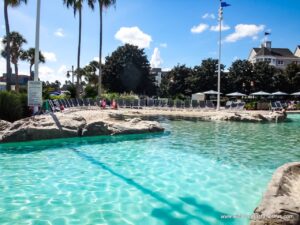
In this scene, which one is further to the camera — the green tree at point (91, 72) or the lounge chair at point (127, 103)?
the green tree at point (91, 72)

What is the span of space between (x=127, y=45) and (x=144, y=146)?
45682mm

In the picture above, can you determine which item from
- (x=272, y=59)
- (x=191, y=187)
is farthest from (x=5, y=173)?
(x=272, y=59)

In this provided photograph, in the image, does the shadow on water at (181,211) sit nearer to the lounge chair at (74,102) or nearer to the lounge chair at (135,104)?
the lounge chair at (74,102)

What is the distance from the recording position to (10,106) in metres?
16.5

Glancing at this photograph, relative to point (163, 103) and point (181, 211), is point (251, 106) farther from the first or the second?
point (181, 211)

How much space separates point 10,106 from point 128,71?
3831 cm

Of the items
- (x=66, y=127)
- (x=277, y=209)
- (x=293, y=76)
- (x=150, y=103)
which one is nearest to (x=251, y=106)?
(x=150, y=103)

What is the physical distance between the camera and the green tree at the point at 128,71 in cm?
5394

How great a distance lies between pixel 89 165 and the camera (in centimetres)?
939

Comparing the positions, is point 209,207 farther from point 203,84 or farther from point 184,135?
point 203,84

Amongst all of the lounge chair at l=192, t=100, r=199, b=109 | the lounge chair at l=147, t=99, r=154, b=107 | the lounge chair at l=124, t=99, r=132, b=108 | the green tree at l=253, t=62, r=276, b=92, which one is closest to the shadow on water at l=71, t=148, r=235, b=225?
the lounge chair at l=124, t=99, r=132, b=108

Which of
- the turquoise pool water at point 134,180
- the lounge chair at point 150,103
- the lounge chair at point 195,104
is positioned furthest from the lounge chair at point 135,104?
the turquoise pool water at point 134,180

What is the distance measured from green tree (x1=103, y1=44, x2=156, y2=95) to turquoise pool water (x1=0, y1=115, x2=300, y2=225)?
4079 centimetres

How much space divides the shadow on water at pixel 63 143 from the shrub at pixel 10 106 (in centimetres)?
419
